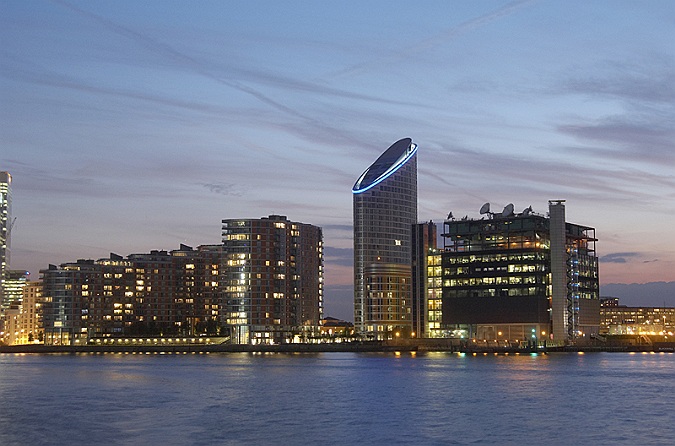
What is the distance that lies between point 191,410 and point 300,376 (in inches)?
1966

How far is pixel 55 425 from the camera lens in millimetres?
69812

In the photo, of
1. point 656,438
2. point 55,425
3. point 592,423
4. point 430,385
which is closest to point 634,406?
point 592,423

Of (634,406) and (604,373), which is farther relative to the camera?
(604,373)

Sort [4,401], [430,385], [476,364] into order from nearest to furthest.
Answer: [4,401] < [430,385] < [476,364]

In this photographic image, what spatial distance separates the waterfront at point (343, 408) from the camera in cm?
6372

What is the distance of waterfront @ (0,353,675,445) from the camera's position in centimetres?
6372

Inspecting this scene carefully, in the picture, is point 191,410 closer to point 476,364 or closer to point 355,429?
point 355,429

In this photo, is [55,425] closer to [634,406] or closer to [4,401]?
[4,401]

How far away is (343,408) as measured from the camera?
8294 cm

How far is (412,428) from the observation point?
68250 mm

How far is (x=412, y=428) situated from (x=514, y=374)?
199 ft

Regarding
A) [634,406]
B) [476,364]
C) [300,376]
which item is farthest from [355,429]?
[476,364]

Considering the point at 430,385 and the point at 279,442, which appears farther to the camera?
the point at 430,385

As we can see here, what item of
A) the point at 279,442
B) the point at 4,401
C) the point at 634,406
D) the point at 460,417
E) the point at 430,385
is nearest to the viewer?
the point at 279,442
